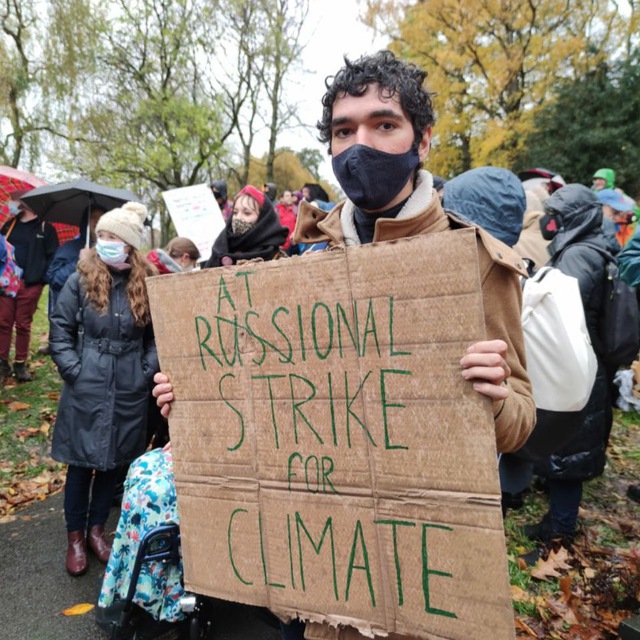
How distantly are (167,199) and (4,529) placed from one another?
3950 millimetres

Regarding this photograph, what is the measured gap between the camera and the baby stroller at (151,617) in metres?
2.16

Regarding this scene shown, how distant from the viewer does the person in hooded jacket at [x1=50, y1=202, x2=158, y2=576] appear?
119 inches

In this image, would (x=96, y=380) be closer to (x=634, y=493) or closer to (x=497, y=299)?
(x=497, y=299)

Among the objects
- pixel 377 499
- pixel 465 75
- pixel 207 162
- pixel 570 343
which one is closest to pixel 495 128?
pixel 465 75

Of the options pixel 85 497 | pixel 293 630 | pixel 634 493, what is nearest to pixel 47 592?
pixel 85 497

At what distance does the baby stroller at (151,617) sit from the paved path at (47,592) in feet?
0.77

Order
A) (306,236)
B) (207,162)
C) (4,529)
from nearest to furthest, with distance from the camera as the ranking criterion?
(306,236)
(4,529)
(207,162)

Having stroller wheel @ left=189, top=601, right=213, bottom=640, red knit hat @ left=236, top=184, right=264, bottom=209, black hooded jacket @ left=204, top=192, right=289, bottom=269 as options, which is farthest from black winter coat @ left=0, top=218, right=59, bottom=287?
A: stroller wheel @ left=189, top=601, right=213, bottom=640

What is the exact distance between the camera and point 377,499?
3.97 ft

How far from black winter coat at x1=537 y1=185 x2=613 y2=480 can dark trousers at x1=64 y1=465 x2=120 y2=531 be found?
2.63 m

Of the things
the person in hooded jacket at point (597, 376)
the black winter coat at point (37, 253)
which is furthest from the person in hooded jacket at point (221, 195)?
the person in hooded jacket at point (597, 376)

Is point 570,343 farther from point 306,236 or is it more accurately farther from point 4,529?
point 4,529

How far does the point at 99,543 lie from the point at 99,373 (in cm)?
105

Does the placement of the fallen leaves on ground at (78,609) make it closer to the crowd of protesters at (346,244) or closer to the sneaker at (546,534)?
the crowd of protesters at (346,244)
